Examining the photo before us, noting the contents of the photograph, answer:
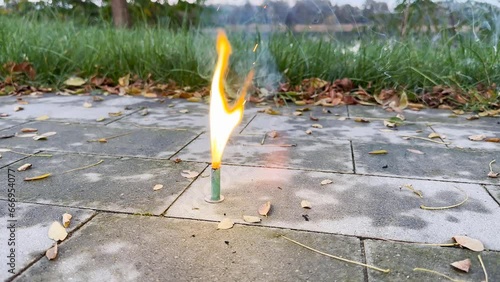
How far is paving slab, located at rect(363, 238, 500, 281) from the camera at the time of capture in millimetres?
1122

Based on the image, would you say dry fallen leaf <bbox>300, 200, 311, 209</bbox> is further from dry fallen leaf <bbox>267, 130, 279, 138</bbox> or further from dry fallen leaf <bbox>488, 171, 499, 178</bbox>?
dry fallen leaf <bbox>267, 130, 279, 138</bbox>

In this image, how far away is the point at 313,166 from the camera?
201cm

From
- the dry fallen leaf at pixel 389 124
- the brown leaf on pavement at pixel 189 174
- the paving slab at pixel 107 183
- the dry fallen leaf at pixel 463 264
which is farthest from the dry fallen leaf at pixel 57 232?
the dry fallen leaf at pixel 389 124

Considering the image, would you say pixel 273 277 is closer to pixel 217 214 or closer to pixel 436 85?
pixel 217 214

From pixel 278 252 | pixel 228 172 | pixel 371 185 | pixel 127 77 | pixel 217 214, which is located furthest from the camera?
pixel 127 77

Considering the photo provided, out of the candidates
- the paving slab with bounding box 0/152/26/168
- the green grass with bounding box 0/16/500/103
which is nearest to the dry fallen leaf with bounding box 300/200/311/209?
the paving slab with bounding box 0/152/26/168

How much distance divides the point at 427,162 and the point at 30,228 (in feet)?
5.59

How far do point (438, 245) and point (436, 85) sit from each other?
2978 mm

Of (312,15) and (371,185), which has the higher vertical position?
(312,15)

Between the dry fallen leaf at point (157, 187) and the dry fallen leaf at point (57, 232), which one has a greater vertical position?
the dry fallen leaf at point (57, 232)

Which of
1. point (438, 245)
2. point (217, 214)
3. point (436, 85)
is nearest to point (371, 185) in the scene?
point (438, 245)

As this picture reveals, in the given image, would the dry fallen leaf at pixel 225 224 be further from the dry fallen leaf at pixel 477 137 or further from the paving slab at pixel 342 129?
the dry fallen leaf at pixel 477 137

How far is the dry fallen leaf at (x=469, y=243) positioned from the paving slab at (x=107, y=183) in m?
0.94

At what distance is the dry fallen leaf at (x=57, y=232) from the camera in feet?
A: 4.24
